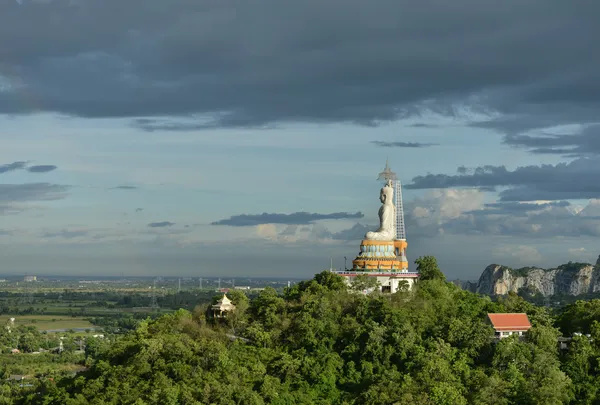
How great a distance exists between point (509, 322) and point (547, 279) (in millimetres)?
131663

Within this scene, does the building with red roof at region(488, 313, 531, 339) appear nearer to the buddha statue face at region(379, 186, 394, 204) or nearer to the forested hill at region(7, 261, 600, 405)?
the forested hill at region(7, 261, 600, 405)

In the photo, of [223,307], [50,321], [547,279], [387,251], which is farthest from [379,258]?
[547,279]

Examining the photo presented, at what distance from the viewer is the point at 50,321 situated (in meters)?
158

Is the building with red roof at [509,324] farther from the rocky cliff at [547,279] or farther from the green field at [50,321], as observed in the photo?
the rocky cliff at [547,279]

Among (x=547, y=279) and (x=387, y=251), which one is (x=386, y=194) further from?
(x=547, y=279)

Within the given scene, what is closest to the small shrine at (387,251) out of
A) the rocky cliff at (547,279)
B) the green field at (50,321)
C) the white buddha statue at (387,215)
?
the white buddha statue at (387,215)

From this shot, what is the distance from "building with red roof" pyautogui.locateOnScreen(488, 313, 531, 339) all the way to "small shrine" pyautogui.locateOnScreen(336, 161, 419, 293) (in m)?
7.06

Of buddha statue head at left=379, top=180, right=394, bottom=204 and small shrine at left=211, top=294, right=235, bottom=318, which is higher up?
buddha statue head at left=379, top=180, right=394, bottom=204

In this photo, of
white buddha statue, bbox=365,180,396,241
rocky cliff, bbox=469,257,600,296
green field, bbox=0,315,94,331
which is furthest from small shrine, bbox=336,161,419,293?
rocky cliff, bbox=469,257,600,296

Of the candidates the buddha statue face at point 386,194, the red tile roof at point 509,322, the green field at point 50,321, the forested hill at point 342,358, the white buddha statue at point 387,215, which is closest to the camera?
the forested hill at point 342,358

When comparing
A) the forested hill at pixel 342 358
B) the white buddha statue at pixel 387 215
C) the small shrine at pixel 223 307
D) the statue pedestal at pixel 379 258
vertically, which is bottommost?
the forested hill at pixel 342 358

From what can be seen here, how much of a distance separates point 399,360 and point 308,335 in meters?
4.86

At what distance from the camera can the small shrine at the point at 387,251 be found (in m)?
54.4

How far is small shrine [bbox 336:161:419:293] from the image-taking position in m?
54.4
